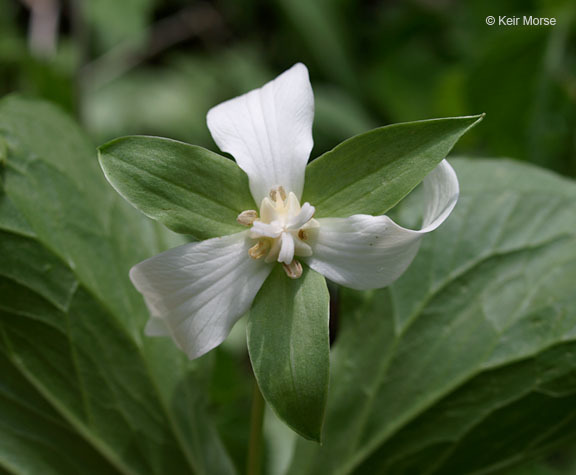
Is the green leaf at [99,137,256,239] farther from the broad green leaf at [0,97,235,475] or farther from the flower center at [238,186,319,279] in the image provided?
the broad green leaf at [0,97,235,475]

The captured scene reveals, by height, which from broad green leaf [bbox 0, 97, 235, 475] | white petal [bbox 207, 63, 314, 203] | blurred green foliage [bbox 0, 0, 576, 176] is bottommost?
blurred green foliage [bbox 0, 0, 576, 176]

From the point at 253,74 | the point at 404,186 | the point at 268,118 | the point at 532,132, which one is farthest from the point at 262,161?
the point at 253,74

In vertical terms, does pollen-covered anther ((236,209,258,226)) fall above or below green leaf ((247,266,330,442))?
above

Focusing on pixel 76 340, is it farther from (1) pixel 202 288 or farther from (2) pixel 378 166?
(2) pixel 378 166

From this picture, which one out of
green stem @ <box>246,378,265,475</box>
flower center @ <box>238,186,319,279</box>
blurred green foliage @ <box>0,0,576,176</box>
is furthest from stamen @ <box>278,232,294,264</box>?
blurred green foliage @ <box>0,0,576,176</box>

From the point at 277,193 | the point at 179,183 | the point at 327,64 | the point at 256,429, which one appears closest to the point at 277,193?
the point at 277,193

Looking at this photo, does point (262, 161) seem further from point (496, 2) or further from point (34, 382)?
point (496, 2)
